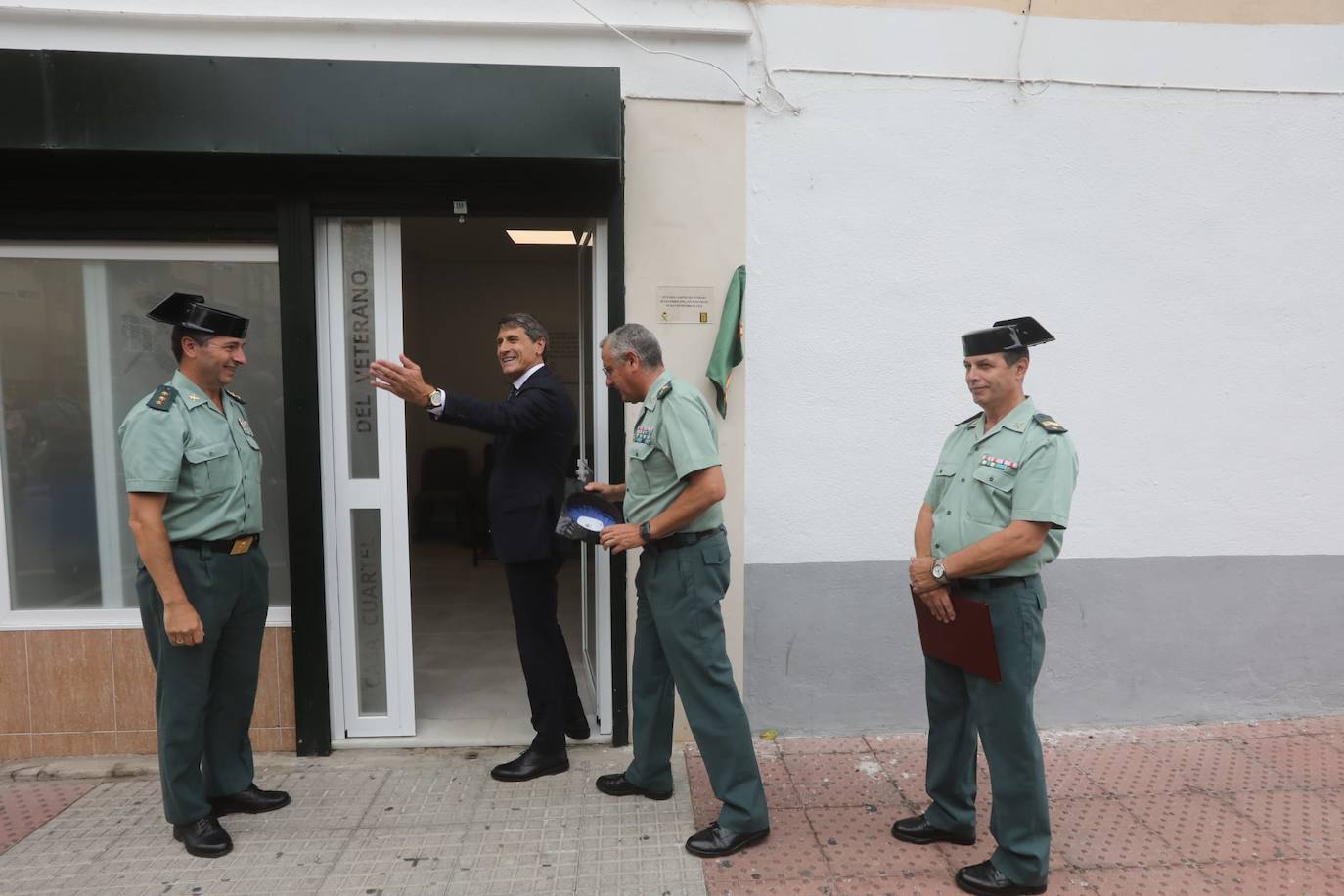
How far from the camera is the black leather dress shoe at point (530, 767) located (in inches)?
141

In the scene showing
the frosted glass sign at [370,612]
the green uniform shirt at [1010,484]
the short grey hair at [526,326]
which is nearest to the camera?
the green uniform shirt at [1010,484]

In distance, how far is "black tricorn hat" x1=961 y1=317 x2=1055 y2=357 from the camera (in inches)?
106

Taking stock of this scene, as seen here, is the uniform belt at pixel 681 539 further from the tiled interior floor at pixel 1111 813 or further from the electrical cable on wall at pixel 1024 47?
the electrical cable on wall at pixel 1024 47

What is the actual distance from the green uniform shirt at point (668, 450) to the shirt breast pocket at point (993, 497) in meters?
0.89

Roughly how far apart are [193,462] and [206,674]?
79 centimetres

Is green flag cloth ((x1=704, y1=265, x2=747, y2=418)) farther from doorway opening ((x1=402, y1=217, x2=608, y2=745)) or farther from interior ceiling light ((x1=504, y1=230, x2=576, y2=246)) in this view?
interior ceiling light ((x1=504, y1=230, x2=576, y2=246))

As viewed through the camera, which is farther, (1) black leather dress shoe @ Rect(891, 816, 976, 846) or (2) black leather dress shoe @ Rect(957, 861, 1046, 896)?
(1) black leather dress shoe @ Rect(891, 816, 976, 846)

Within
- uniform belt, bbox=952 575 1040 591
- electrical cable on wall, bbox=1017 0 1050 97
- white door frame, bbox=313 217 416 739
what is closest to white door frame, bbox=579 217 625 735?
white door frame, bbox=313 217 416 739

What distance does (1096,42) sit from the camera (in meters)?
3.88

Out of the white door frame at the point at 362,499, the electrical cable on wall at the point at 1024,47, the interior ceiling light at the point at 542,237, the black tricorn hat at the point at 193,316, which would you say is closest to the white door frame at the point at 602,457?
the white door frame at the point at 362,499

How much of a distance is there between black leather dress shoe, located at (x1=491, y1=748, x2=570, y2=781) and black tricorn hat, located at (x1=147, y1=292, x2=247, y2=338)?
6.97 ft

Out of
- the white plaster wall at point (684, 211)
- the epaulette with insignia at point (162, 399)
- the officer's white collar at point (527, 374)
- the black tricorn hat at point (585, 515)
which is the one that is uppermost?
the white plaster wall at point (684, 211)

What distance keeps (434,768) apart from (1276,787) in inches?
145

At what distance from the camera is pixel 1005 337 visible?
8.83ft
